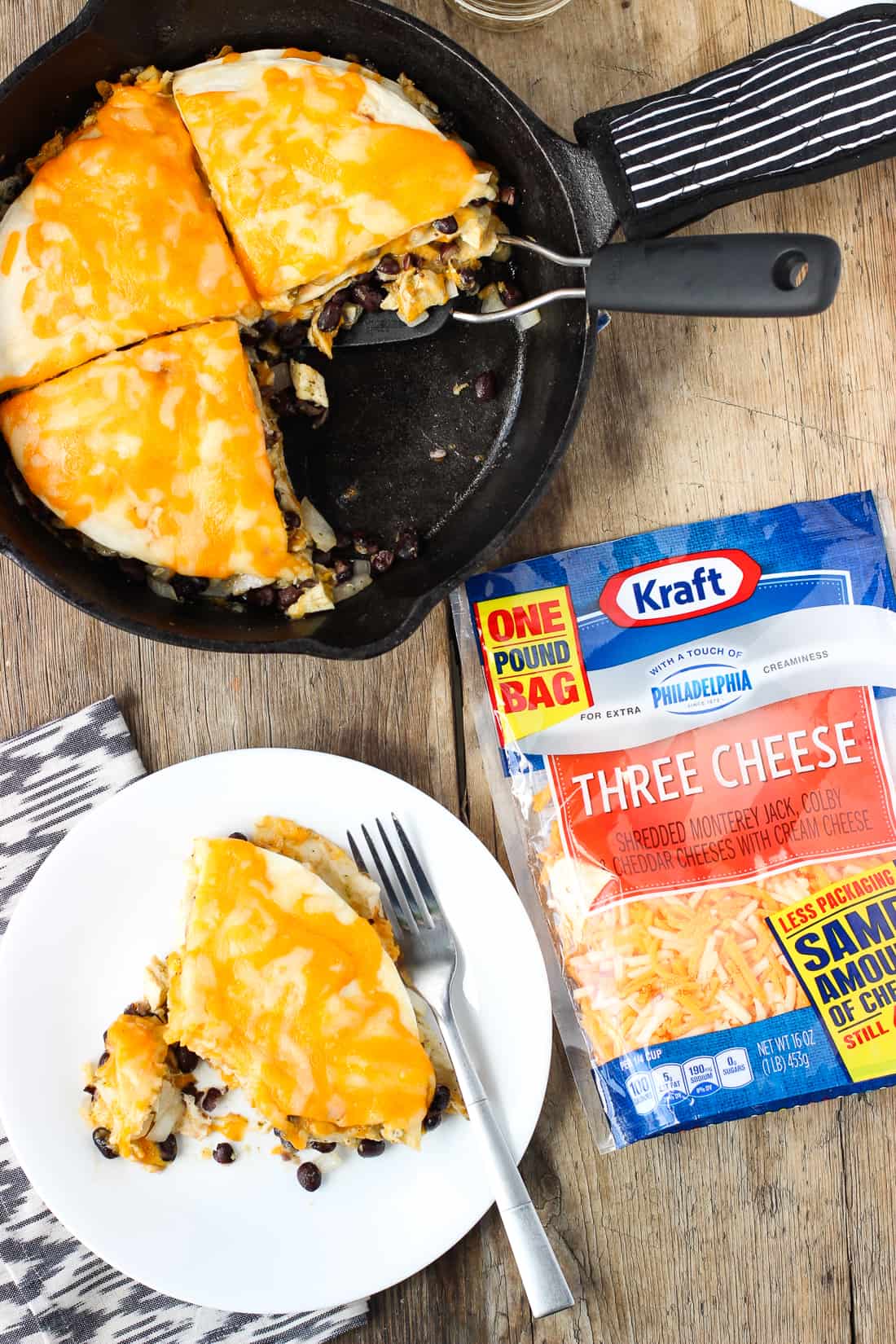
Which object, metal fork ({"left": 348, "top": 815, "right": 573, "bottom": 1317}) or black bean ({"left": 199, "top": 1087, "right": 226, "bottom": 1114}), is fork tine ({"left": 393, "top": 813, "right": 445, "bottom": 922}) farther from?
black bean ({"left": 199, "top": 1087, "right": 226, "bottom": 1114})

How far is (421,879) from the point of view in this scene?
2.21 meters

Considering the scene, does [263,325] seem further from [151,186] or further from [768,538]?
[768,538]

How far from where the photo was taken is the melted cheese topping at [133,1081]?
80.8 inches

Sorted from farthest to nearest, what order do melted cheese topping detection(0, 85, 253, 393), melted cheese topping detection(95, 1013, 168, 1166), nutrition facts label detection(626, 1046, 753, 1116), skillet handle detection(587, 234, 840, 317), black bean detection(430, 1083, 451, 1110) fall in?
nutrition facts label detection(626, 1046, 753, 1116) < black bean detection(430, 1083, 451, 1110) < melted cheese topping detection(95, 1013, 168, 1166) < melted cheese topping detection(0, 85, 253, 393) < skillet handle detection(587, 234, 840, 317)

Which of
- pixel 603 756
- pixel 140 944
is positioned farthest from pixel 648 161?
pixel 140 944

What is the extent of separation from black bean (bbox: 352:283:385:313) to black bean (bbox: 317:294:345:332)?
1.7 inches

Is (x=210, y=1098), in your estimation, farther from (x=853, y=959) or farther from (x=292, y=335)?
(x=292, y=335)

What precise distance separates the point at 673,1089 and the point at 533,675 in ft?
3.23

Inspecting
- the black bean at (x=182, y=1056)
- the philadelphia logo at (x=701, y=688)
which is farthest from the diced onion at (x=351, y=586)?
the black bean at (x=182, y=1056)

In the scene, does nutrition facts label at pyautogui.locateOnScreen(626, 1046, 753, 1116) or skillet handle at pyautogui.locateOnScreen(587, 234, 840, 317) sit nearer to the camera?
skillet handle at pyautogui.locateOnScreen(587, 234, 840, 317)

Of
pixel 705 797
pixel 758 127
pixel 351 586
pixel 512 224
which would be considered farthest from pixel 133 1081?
pixel 758 127

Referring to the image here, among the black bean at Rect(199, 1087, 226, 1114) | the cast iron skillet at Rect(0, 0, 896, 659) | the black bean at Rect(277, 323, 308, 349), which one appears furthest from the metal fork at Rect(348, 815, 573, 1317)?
the black bean at Rect(277, 323, 308, 349)

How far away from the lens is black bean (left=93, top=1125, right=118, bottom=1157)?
2.11m

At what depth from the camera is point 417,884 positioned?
222 centimetres
